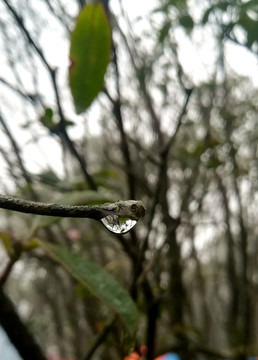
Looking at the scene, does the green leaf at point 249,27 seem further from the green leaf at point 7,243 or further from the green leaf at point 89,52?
the green leaf at point 7,243

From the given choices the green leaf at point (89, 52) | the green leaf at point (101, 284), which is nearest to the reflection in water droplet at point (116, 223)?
the green leaf at point (101, 284)

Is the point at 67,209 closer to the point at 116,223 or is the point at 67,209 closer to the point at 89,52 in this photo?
the point at 116,223

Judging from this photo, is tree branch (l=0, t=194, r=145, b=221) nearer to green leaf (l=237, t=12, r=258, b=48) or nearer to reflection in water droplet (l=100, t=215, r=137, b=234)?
reflection in water droplet (l=100, t=215, r=137, b=234)

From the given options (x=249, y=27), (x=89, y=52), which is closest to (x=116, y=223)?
(x=89, y=52)

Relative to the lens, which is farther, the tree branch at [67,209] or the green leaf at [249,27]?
the green leaf at [249,27]

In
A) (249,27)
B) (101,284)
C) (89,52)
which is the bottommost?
(101,284)

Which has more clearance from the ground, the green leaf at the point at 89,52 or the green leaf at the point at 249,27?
the green leaf at the point at 249,27

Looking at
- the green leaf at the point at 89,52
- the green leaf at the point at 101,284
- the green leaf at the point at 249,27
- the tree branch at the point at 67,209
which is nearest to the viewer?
the tree branch at the point at 67,209
